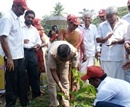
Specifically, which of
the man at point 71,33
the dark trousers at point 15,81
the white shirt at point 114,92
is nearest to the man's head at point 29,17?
the man at point 71,33

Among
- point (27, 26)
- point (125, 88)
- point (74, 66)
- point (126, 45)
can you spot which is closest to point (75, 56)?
point (74, 66)

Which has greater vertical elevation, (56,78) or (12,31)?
(12,31)

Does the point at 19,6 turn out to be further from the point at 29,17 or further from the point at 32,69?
the point at 32,69

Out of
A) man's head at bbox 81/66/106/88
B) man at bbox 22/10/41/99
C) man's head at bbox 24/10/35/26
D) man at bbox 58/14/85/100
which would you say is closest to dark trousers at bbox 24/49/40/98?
man at bbox 22/10/41/99

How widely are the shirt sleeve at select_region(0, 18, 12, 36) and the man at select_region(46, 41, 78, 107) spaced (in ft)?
2.29

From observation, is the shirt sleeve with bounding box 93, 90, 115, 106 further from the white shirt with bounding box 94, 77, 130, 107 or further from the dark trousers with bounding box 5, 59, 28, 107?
the dark trousers with bounding box 5, 59, 28, 107

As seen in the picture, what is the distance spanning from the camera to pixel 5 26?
13.6 ft

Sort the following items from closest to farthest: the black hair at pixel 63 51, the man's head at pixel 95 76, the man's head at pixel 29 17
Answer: the man's head at pixel 95 76
the black hair at pixel 63 51
the man's head at pixel 29 17

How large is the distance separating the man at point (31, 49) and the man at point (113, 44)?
1221 millimetres

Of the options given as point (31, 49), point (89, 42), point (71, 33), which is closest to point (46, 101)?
point (31, 49)

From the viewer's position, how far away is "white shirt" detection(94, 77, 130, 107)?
119 inches

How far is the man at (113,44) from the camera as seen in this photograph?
4.84 metres

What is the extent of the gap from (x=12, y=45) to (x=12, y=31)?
0.20 meters

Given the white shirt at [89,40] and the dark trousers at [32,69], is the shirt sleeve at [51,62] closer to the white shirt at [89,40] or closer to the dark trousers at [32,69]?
the dark trousers at [32,69]
